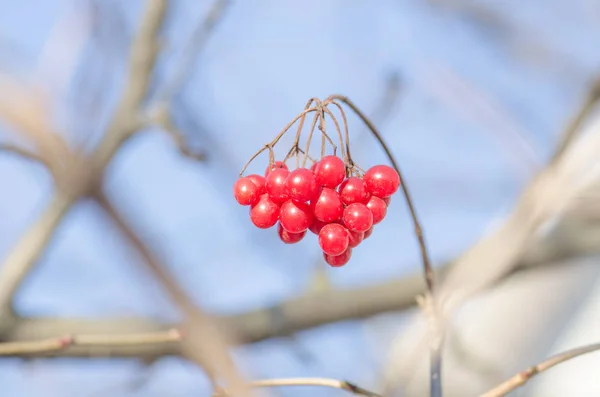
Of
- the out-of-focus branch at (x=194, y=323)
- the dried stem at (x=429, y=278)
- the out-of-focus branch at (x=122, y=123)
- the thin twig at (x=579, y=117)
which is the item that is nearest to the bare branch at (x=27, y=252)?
the out-of-focus branch at (x=122, y=123)

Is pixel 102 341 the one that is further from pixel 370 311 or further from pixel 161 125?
pixel 370 311

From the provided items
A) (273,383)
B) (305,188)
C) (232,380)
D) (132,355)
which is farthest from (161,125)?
(232,380)

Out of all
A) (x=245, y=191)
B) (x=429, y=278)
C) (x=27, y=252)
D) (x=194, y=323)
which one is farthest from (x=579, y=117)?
(x=27, y=252)

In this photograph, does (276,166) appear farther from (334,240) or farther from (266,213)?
(334,240)

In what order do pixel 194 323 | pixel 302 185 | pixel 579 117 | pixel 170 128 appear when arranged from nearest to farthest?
pixel 194 323 → pixel 302 185 → pixel 579 117 → pixel 170 128

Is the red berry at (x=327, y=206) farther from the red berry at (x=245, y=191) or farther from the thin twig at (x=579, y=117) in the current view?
the thin twig at (x=579, y=117)
